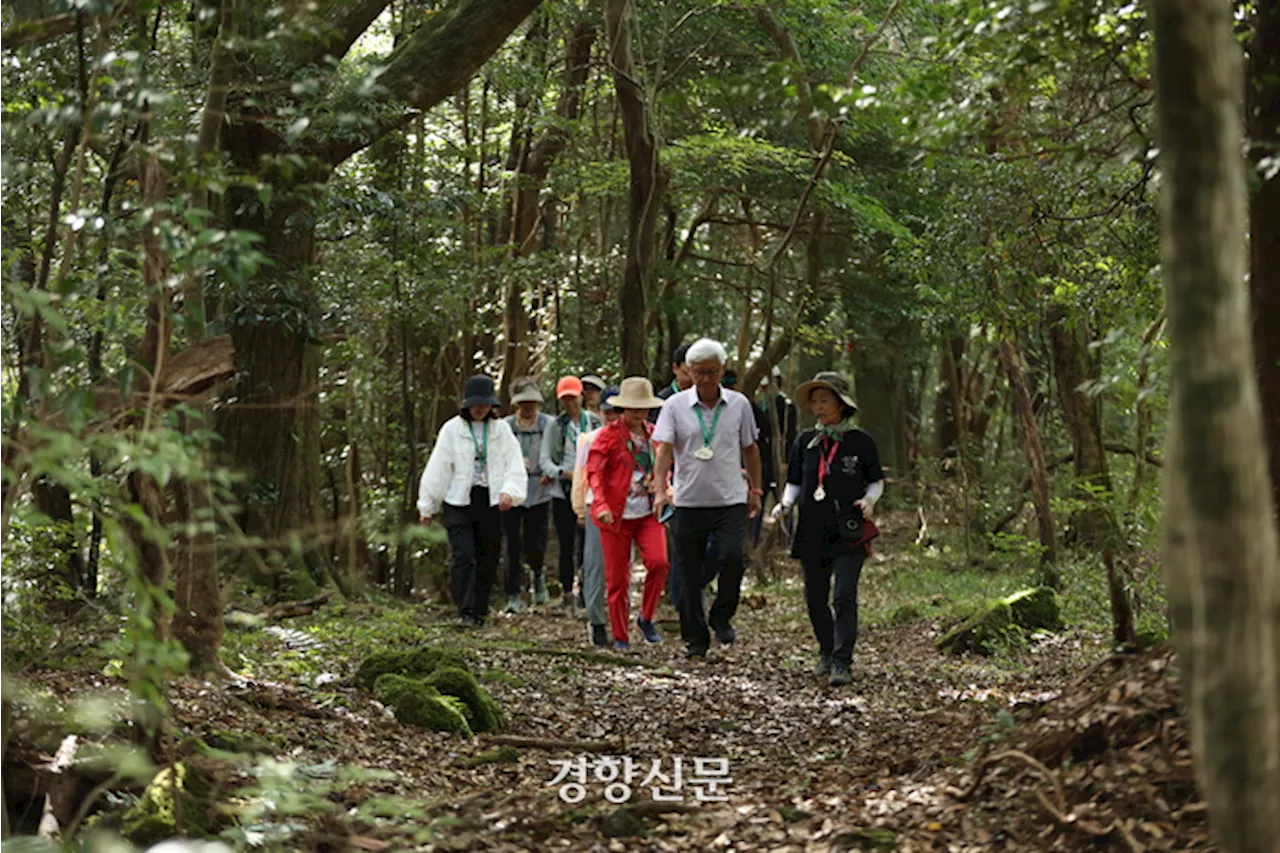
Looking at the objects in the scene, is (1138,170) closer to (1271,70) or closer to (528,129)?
(1271,70)

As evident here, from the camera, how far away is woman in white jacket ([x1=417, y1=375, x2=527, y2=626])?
1217 centimetres

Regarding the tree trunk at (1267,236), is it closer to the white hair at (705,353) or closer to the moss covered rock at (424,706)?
the moss covered rock at (424,706)

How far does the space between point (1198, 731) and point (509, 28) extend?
10423mm

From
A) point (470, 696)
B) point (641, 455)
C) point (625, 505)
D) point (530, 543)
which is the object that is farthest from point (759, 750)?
point (530, 543)

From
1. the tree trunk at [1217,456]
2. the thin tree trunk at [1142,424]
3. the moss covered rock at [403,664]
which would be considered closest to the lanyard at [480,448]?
the moss covered rock at [403,664]

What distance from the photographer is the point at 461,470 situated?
12164 mm

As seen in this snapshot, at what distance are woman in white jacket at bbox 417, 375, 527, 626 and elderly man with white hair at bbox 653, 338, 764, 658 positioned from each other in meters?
2.19

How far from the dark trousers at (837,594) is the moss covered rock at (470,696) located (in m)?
2.47

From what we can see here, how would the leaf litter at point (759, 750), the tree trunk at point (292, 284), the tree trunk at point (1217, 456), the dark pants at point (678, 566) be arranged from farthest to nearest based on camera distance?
1. the tree trunk at point (292, 284)
2. the dark pants at point (678, 566)
3. the leaf litter at point (759, 750)
4. the tree trunk at point (1217, 456)

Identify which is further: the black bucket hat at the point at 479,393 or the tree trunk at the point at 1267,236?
the black bucket hat at the point at 479,393

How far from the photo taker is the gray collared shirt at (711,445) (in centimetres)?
1016

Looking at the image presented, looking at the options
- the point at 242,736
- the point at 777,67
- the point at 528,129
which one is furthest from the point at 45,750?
the point at 528,129

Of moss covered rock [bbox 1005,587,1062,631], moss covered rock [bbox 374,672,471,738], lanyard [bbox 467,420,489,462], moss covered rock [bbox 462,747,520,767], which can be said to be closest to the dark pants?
lanyard [bbox 467,420,489,462]

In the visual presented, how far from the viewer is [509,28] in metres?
12.1
